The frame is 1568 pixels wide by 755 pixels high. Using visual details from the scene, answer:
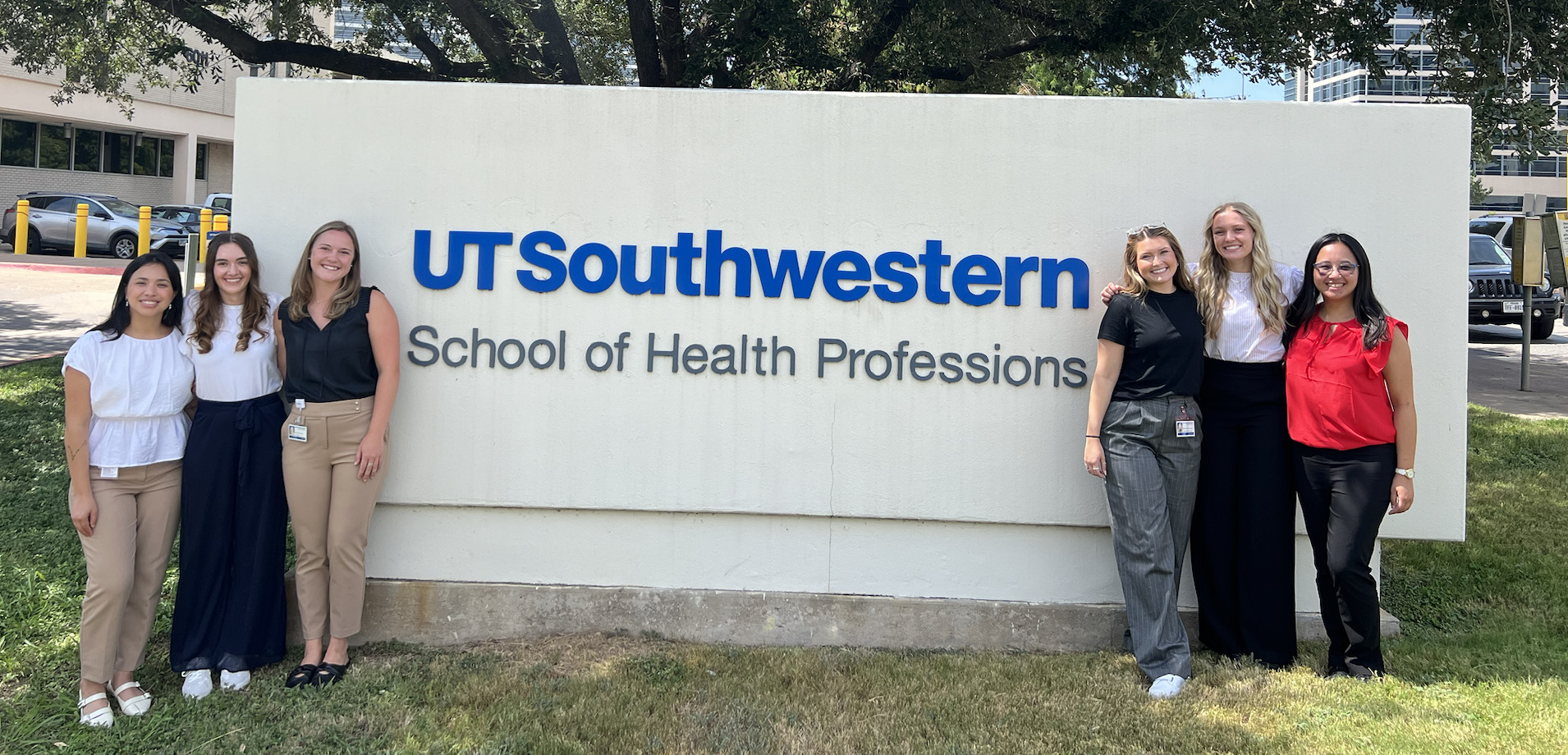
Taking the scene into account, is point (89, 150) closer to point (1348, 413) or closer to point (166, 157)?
point (166, 157)

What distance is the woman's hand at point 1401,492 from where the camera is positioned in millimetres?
3961

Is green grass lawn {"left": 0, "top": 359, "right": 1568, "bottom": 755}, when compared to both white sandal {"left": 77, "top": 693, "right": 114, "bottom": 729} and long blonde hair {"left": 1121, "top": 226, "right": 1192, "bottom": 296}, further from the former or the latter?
long blonde hair {"left": 1121, "top": 226, "right": 1192, "bottom": 296}

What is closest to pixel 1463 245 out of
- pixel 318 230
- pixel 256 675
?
pixel 318 230

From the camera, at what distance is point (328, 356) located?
13.3 ft

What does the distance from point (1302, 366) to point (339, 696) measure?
371 cm

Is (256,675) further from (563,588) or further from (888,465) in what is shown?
(888,465)

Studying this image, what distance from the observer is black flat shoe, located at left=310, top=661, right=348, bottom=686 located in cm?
415

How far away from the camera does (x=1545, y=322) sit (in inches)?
639

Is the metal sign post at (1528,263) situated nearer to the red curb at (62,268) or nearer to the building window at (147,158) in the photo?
the red curb at (62,268)

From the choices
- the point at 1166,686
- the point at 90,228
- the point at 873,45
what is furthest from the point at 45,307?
the point at 1166,686

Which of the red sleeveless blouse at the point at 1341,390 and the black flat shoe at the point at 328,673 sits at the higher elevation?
the red sleeveless blouse at the point at 1341,390

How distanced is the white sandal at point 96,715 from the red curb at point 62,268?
16.7 metres

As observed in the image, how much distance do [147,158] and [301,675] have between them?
36492mm

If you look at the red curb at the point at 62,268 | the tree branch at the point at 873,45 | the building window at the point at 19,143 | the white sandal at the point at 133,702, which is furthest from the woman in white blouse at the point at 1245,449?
the building window at the point at 19,143
